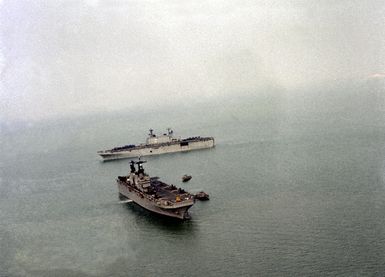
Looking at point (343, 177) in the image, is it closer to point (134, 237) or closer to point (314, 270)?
point (314, 270)

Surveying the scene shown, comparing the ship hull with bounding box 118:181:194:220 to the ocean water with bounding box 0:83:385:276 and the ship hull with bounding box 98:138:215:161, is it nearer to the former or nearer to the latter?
the ocean water with bounding box 0:83:385:276

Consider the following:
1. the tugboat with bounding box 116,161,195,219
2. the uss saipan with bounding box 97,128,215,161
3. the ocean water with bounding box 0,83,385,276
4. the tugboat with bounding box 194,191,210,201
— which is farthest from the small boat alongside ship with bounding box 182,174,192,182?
the uss saipan with bounding box 97,128,215,161

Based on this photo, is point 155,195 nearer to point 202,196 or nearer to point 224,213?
point 202,196

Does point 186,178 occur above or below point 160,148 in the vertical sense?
below

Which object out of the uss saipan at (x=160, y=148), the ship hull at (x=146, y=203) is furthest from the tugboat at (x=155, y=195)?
the uss saipan at (x=160, y=148)

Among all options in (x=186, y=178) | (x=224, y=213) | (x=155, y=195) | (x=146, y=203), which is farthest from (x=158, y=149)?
(x=224, y=213)

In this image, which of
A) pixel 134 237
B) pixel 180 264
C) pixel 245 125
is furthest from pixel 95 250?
pixel 245 125
